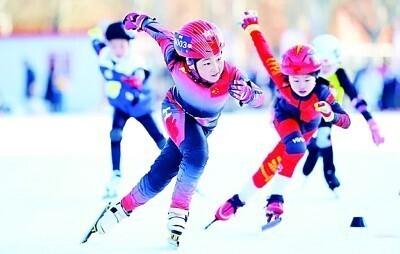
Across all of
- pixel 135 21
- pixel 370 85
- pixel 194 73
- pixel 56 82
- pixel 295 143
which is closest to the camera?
pixel 194 73

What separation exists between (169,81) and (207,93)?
26.9 metres

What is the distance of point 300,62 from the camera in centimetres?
620

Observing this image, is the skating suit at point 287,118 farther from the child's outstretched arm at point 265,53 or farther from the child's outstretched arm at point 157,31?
the child's outstretched arm at point 157,31

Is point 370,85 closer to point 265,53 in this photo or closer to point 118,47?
point 118,47

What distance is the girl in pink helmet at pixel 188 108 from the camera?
17.1 feet

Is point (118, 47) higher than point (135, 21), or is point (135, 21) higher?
point (118, 47)

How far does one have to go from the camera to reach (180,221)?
5.24 meters

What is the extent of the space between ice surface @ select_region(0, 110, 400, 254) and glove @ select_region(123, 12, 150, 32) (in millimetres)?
1204

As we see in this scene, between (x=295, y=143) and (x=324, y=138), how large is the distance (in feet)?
5.47

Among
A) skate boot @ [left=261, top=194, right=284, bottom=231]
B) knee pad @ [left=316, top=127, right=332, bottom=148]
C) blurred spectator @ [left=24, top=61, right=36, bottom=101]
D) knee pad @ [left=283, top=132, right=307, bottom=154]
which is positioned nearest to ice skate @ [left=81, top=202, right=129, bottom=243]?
skate boot @ [left=261, top=194, right=284, bottom=231]

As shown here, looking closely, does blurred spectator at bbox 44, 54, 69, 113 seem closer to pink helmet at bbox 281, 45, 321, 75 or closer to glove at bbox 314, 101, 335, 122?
pink helmet at bbox 281, 45, 321, 75

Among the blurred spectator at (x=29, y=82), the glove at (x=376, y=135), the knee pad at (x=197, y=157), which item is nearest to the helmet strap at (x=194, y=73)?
the knee pad at (x=197, y=157)

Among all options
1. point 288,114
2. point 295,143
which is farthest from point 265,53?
point 295,143

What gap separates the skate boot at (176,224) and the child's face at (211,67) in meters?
0.72
